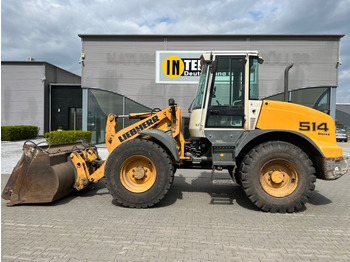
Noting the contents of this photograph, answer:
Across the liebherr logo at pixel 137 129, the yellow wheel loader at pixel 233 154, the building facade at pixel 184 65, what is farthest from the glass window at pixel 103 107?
the yellow wheel loader at pixel 233 154

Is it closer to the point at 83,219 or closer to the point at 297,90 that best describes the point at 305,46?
the point at 297,90

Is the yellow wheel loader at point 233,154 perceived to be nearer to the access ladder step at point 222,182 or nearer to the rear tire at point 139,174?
the rear tire at point 139,174

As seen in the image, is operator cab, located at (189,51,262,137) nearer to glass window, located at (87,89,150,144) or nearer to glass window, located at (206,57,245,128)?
glass window, located at (206,57,245,128)

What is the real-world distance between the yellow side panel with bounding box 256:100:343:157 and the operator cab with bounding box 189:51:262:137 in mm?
204

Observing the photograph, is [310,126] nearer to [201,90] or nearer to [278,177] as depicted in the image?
[278,177]

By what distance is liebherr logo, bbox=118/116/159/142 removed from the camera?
509 cm

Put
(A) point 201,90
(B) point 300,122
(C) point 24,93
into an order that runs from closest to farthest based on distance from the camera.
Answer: (B) point 300,122
(A) point 201,90
(C) point 24,93

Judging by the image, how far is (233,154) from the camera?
186 inches

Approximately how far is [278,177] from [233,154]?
0.87m

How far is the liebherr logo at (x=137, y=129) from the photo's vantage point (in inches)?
201

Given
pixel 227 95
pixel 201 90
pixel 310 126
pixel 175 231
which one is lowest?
pixel 175 231

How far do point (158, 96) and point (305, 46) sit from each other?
24.3 ft

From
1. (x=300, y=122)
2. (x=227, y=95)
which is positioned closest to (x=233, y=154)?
(x=227, y=95)

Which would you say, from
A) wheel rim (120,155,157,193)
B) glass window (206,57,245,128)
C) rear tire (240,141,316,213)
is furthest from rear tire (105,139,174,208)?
rear tire (240,141,316,213)
